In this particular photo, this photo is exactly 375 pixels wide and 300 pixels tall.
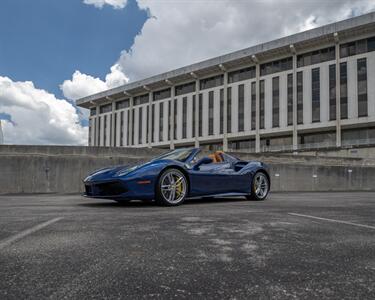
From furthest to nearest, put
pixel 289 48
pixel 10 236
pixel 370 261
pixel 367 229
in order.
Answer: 1. pixel 289 48
2. pixel 367 229
3. pixel 10 236
4. pixel 370 261

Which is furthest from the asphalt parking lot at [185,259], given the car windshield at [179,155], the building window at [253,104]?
the building window at [253,104]

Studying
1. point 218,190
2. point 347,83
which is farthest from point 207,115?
point 218,190

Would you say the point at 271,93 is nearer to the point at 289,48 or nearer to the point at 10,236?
the point at 289,48

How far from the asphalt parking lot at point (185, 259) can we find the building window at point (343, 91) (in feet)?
122

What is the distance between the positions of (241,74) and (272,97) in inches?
237

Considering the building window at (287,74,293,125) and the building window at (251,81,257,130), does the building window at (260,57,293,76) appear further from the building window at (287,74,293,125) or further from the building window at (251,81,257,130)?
the building window at (251,81,257,130)

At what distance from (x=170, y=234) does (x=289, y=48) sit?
136 ft

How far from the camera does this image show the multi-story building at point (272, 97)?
36719 mm

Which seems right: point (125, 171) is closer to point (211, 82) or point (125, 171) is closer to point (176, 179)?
point (176, 179)

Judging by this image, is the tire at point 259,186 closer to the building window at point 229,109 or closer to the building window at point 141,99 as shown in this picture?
the building window at point 229,109

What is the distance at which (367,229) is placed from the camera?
3.40 m

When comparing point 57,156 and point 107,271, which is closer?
point 107,271

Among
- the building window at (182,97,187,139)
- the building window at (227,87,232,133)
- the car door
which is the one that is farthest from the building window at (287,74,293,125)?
the car door

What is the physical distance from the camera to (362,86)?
36.3 meters
